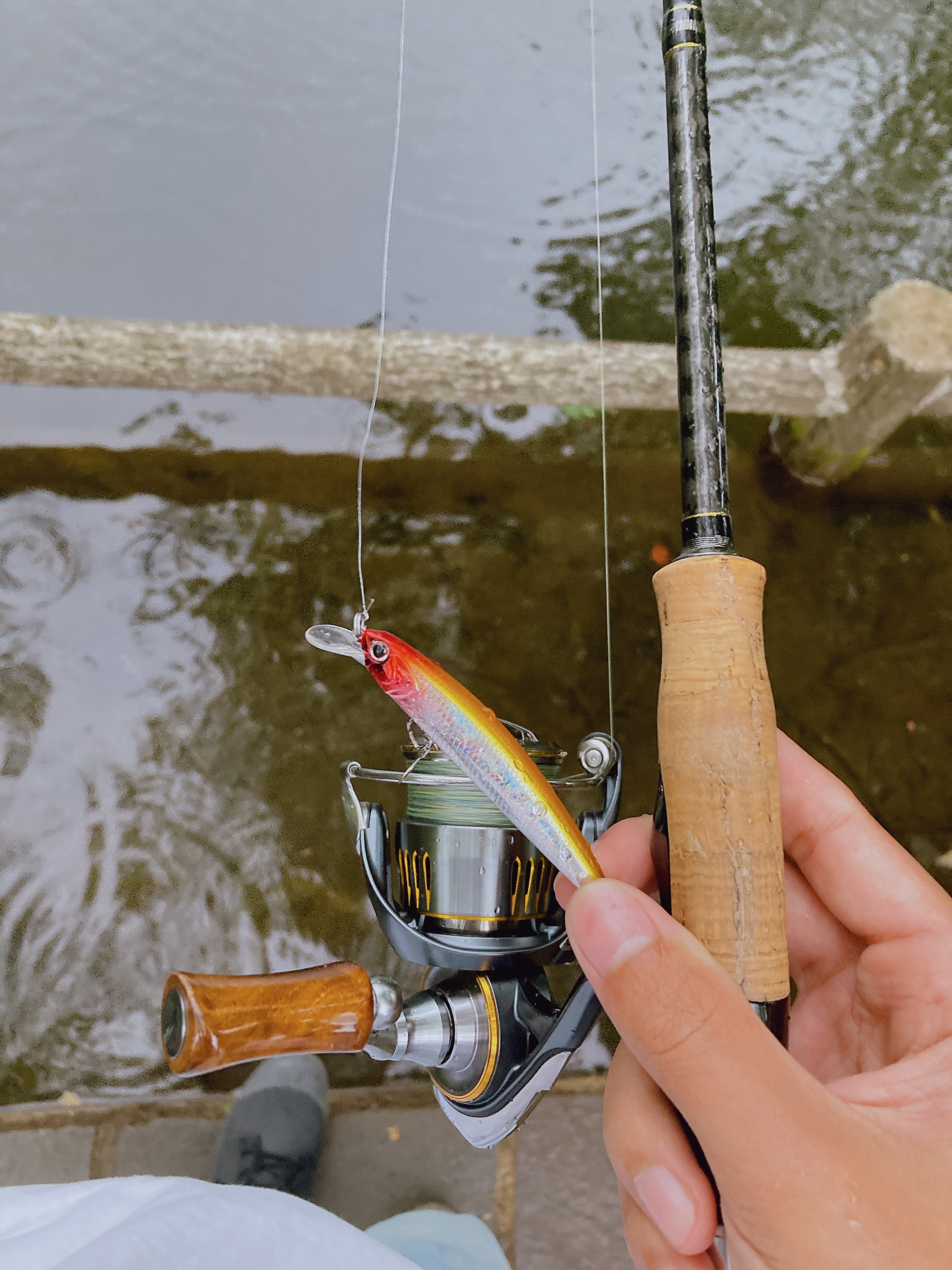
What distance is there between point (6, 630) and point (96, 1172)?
1240 mm

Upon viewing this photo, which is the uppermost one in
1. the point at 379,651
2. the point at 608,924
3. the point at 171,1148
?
the point at 379,651

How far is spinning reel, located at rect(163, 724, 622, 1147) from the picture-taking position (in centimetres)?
95

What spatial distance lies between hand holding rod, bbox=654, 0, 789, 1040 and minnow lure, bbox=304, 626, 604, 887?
12 centimetres

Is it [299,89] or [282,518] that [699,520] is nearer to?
[282,518]

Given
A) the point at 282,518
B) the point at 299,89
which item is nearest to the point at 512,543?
the point at 282,518

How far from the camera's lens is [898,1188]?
666 millimetres

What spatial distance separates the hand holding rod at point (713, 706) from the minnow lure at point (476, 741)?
0.12m

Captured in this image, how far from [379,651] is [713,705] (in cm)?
37

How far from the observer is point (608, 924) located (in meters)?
0.71

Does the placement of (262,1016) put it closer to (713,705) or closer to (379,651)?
(379,651)

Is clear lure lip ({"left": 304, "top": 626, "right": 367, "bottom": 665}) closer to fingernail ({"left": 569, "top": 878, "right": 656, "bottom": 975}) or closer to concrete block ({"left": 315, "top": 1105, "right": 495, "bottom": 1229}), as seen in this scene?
fingernail ({"left": 569, "top": 878, "right": 656, "bottom": 975})

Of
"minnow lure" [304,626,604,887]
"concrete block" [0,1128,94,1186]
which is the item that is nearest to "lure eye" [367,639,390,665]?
"minnow lure" [304,626,604,887]

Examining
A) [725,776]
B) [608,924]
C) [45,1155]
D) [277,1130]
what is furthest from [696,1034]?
[45,1155]

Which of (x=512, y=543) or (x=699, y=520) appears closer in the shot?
(x=699, y=520)
